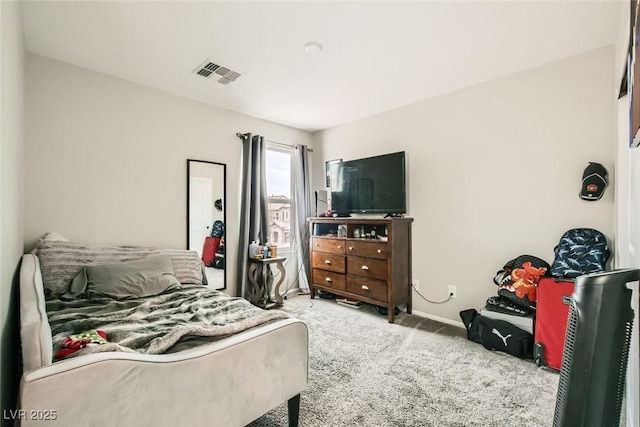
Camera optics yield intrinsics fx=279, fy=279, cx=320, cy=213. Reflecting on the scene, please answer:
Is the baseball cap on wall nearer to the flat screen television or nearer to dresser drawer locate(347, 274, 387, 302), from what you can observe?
the flat screen television

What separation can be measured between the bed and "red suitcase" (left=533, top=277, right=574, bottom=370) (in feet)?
6.10

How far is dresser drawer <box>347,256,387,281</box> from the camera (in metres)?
3.07

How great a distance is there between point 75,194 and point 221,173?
1.38 metres

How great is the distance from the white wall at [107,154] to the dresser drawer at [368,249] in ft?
6.24

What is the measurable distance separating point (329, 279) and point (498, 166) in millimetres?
2274

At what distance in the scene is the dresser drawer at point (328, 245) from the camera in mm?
3506

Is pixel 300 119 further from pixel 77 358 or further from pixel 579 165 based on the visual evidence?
pixel 77 358

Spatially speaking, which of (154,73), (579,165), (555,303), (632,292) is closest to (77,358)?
(632,292)

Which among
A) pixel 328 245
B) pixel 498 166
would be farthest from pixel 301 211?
pixel 498 166

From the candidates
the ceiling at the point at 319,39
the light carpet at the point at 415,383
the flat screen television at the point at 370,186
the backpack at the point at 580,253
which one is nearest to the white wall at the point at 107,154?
the ceiling at the point at 319,39

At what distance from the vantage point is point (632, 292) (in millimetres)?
654

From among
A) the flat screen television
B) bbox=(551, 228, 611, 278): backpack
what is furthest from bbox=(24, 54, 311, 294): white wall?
bbox=(551, 228, 611, 278): backpack

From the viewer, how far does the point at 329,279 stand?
143 inches

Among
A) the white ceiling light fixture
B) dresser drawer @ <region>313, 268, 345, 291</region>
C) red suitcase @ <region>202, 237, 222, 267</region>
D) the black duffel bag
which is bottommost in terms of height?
the black duffel bag
